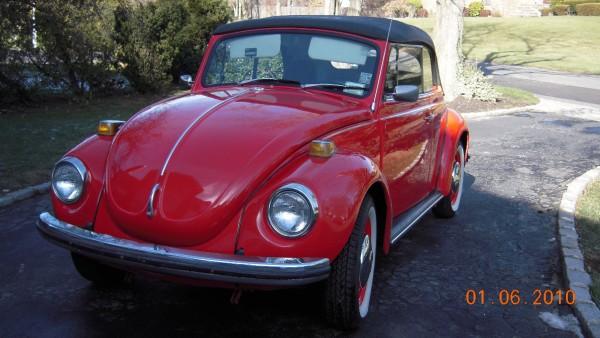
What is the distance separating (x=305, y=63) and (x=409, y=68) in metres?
1.08

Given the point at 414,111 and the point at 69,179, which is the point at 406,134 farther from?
the point at 69,179

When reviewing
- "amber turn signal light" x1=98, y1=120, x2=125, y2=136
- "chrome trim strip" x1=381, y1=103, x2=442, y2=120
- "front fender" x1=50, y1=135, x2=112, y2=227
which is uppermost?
"amber turn signal light" x1=98, y1=120, x2=125, y2=136

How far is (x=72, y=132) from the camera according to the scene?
9.29 m

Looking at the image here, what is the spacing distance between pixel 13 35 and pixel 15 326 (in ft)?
30.8

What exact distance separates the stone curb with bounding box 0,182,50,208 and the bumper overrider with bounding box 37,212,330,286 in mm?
3348

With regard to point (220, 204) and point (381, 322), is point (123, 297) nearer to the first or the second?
point (220, 204)

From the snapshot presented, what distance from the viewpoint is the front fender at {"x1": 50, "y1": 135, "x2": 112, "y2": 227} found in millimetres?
3395

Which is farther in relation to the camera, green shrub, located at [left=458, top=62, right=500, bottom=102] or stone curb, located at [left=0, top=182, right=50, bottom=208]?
green shrub, located at [left=458, top=62, right=500, bottom=102]

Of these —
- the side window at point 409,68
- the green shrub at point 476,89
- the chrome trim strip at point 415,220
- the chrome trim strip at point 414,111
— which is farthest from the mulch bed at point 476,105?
the chrome trim strip at point 415,220

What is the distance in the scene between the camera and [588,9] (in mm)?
55500

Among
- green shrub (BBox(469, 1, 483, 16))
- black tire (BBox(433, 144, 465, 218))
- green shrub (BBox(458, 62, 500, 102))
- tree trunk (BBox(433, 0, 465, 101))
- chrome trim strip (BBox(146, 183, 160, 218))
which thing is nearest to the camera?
chrome trim strip (BBox(146, 183, 160, 218))

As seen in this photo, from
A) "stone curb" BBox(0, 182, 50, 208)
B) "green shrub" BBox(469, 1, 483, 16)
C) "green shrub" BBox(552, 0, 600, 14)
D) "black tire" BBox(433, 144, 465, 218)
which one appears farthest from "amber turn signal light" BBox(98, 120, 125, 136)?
"green shrub" BBox(469, 1, 483, 16)

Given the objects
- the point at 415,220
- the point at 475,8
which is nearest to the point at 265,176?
the point at 415,220

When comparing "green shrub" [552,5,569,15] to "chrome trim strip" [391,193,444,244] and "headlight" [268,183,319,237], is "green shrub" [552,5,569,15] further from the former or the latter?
"headlight" [268,183,319,237]
